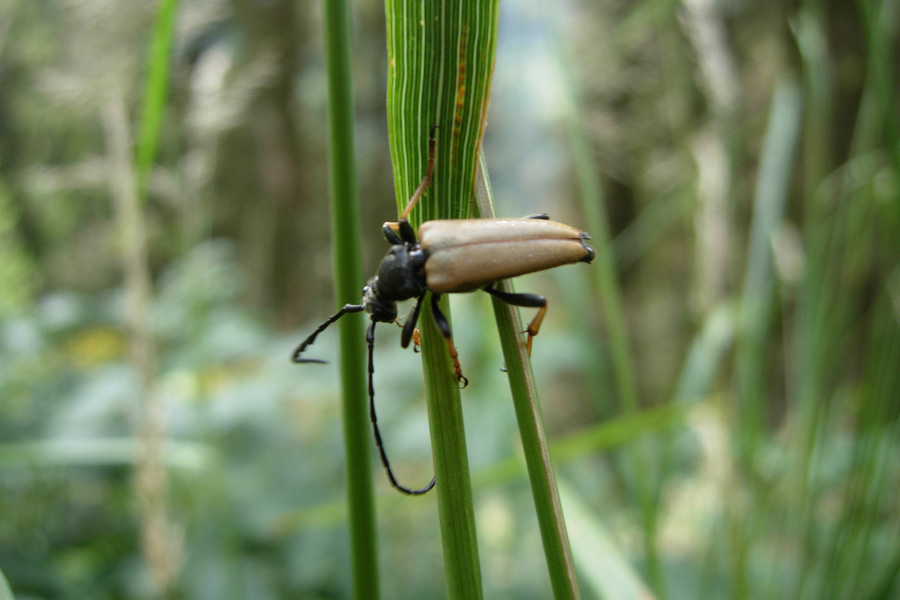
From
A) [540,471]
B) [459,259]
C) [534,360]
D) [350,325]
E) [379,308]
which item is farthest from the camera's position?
[534,360]

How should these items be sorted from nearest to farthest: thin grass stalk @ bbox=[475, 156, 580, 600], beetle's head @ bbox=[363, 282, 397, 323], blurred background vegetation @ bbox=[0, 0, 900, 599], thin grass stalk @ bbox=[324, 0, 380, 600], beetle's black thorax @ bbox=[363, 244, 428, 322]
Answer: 1. thin grass stalk @ bbox=[475, 156, 580, 600]
2. thin grass stalk @ bbox=[324, 0, 380, 600]
3. beetle's black thorax @ bbox=[363, 244, 428, 322]
4. beetle's head @ bbox=[363, 282, 397, 323]
5. blurred background vegetation @ bbox=[0, 0, 900, 599]

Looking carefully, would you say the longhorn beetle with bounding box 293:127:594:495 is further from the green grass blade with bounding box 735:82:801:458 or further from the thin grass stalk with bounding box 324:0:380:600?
the green grass blade with bounding box 735:82:801:458

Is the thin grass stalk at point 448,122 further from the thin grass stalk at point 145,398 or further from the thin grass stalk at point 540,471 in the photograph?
the thin grass stalk at point 145,398

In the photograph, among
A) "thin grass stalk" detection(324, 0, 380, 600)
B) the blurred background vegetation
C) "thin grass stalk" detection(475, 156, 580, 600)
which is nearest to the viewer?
"thin grass stalk" detection(475, 156, 580, 600)

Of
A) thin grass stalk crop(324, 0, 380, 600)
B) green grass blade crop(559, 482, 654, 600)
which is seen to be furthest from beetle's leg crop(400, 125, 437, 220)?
green grass blade crop(559, 482, 654, 600)

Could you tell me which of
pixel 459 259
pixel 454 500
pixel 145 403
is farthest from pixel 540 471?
pixel 145 403

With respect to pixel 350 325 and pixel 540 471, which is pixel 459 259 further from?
pixel 540 471
